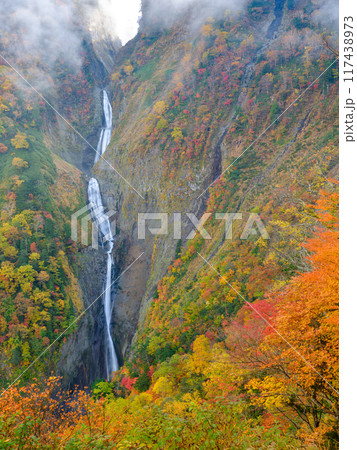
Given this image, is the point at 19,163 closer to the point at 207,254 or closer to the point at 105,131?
the point at 105,131

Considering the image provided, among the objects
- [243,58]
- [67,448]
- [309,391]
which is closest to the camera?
[67,448]

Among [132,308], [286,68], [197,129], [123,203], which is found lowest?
[132,308]

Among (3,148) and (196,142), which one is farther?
(3,148)

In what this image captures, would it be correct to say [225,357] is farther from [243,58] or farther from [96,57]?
[96,57]

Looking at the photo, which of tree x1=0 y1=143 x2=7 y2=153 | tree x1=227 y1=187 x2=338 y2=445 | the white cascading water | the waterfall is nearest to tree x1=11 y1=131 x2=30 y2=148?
tree x1=0 y1=143 x2=7 y2=153

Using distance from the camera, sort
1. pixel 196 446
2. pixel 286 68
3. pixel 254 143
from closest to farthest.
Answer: pixel 196 446 < pixel 254 143 < pixel 286 68

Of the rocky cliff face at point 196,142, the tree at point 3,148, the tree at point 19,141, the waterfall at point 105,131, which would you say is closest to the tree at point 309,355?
the rocky cliff face at point 196,142

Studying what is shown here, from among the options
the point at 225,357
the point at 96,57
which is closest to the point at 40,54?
the point at 96,57

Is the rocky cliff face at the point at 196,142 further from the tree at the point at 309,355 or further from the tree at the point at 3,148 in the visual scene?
the tree at the point at 3,148

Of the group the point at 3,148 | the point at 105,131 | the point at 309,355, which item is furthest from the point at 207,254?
the point at 105,131

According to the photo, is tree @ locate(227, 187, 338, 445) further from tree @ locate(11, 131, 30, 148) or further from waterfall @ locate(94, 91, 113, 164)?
waterfall @ locate(94, 91, 113, 164)

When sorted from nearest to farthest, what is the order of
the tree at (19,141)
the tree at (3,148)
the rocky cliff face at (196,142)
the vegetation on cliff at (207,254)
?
the vegetation on cliff at (207,254) → the rocky cliff face at (196,142) → the tree at (3,148) → the tree at (19,141)
